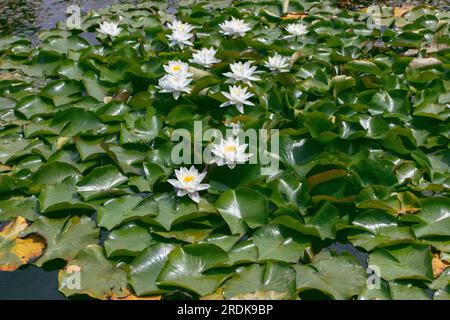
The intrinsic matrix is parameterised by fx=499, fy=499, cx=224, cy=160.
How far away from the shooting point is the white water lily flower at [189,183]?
2498 mm

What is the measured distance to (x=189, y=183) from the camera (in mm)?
2504

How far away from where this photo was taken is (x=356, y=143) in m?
2.94

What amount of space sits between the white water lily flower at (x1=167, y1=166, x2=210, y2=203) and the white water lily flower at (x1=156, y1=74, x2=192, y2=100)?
842 millimetres

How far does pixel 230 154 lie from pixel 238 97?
0.70 m

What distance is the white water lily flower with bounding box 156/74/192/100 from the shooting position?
322 centimetres

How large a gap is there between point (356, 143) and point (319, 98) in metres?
0.64

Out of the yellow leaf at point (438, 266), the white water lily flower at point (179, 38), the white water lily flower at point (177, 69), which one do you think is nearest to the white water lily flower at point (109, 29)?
the white water lily flower at point (179, 38)

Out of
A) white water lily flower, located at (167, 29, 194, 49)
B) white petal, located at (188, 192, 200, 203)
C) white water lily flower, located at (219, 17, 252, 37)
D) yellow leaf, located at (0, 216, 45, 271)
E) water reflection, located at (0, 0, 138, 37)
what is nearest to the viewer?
yellow leaf, located at (0, 216, 45, 271)

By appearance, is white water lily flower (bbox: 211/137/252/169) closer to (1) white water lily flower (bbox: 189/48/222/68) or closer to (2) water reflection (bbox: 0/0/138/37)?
(1) white water lily flower (bbox: 189/48/222/68)

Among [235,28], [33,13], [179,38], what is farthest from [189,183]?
[33,13]

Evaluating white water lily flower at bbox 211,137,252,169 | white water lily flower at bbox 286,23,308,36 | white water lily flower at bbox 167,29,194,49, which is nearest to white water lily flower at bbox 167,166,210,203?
white water lily flower at bbox 211,137,252,169

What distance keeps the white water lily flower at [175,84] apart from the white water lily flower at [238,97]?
10.9 inches

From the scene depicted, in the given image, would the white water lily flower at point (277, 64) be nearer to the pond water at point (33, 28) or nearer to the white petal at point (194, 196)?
the white petal at point (194, 196)
